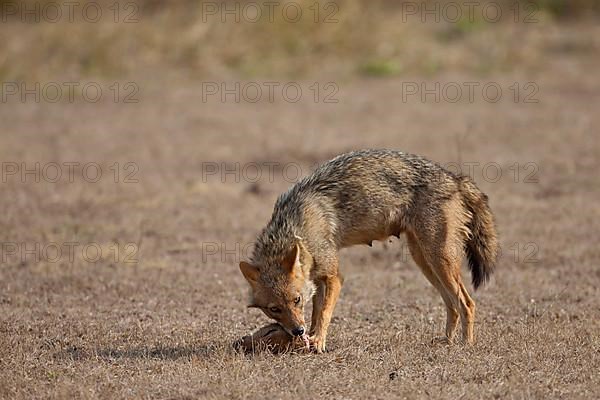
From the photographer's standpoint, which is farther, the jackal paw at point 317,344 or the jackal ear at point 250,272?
the jackal paw at point 317,344

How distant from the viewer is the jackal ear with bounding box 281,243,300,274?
778 centimetres

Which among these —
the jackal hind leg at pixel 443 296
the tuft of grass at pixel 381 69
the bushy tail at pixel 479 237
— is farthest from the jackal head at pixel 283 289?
the tuft of grass at pixel 381 69

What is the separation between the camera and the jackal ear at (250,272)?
784 centimetres

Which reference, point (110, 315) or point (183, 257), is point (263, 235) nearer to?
point (110, 315)

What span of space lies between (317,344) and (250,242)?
4224 mm

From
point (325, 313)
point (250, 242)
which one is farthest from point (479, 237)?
point (250, 242)

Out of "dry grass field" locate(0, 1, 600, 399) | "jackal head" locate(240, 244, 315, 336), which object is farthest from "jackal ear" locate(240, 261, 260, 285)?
"dry grass field" locate(0, 1, 600, 399)

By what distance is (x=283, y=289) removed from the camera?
7801 mm

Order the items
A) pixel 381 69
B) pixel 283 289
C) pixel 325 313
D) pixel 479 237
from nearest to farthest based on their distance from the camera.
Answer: pixel 283 289 < pixel 325 313 < pixel 479 237 < pixel 381 69

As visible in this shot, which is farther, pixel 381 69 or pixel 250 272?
pixel 381 69

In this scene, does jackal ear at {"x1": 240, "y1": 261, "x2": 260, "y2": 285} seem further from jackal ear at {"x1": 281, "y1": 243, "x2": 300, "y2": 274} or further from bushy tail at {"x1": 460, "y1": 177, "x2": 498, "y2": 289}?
bushy tail at {"x1": 460, "y1": 177, "x2": 498, "y2": 289}

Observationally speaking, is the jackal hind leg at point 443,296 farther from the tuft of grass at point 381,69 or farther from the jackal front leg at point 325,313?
the tuft of grass at point 381,69

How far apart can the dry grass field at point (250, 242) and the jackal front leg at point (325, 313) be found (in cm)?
19

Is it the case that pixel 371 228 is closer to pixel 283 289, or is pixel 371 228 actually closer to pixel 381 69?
pixel 283 289
